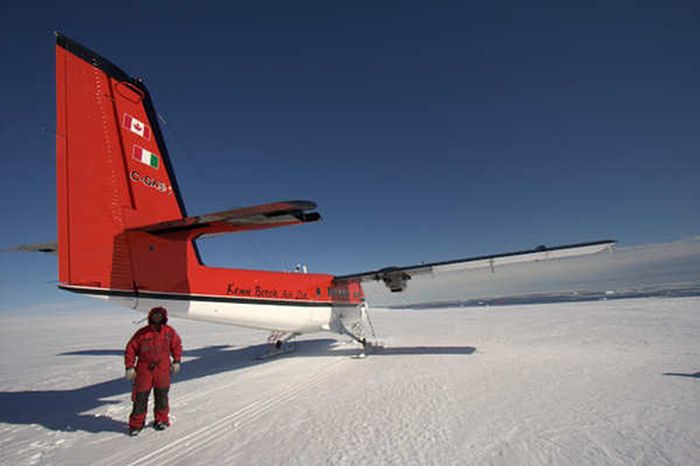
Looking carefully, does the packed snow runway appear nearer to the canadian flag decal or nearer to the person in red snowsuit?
the person in red snowsuit

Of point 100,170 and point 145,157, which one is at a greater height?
point 145,157

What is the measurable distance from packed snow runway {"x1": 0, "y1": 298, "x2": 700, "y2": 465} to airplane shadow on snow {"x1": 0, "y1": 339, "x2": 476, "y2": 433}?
56 mm

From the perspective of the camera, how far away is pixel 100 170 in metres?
5.88

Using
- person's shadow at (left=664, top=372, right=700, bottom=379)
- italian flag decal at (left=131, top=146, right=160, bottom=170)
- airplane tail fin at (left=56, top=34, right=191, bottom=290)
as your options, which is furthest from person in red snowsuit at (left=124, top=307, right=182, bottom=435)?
person's shadow at (left=664, top=372, right=700, bottom=379)

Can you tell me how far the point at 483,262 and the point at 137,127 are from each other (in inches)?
436

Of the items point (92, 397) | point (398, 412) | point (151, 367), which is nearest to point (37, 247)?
point (92, 397)

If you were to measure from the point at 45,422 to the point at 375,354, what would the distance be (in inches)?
379

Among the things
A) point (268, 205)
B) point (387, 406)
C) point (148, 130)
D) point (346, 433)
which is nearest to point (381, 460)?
point (346, 433)

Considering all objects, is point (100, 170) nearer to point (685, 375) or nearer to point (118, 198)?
point (118, 198)

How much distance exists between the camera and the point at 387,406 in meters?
5.96

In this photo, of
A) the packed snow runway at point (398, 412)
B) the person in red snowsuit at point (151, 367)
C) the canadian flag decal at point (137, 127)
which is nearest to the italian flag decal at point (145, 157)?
the canadian flag decal at point (137, 127)

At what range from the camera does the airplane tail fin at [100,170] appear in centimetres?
537

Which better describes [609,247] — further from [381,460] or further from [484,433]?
[381,460]

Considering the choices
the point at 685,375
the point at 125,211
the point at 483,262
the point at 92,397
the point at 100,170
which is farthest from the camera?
the point at 483,262
